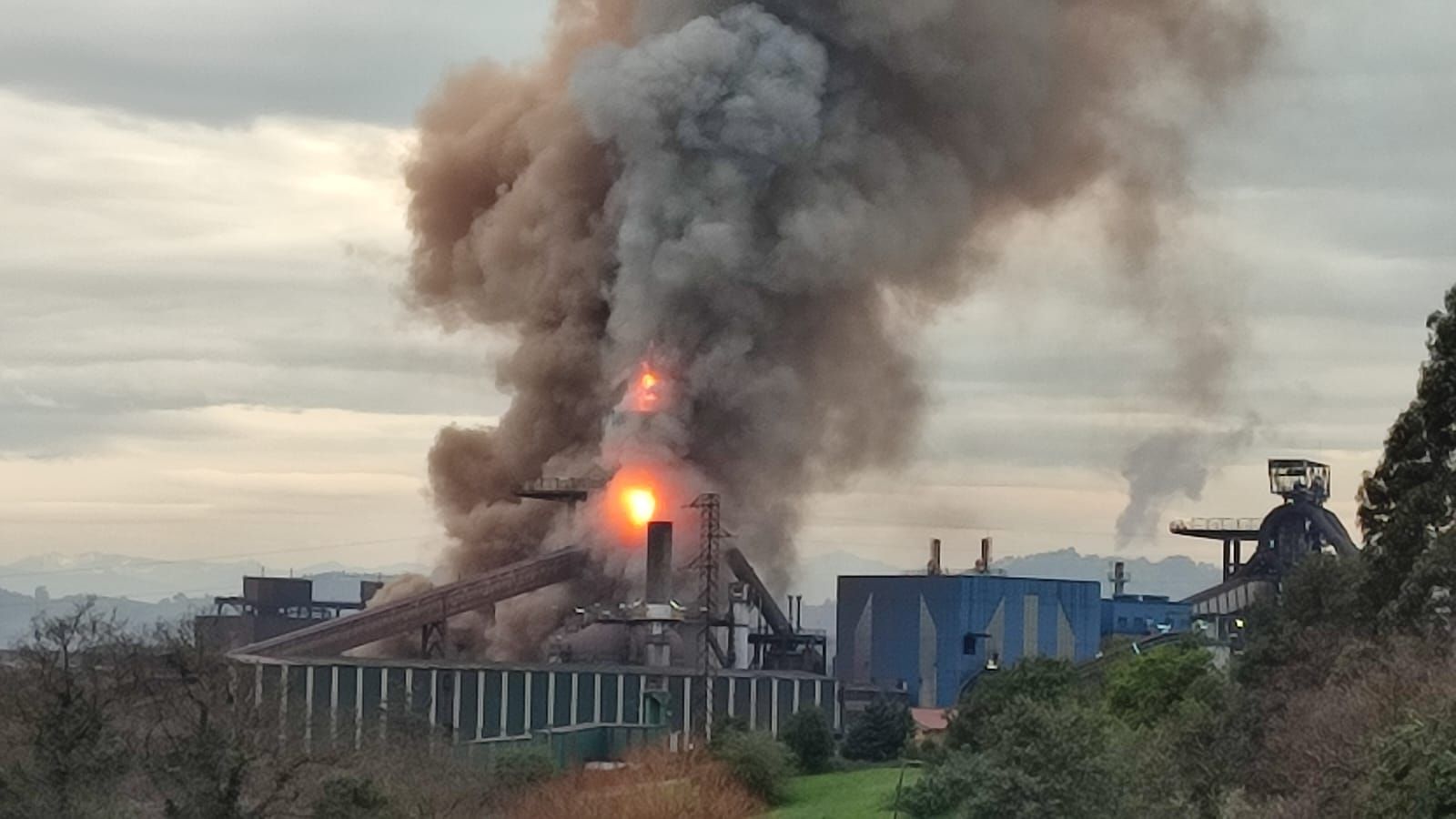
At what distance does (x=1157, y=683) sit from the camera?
82250mm

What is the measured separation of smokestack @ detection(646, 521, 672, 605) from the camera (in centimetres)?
9938

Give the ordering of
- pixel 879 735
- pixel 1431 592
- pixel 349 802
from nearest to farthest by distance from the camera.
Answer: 1. pixel 349 802
2. pixel 1431 592
3. pixel 879 735

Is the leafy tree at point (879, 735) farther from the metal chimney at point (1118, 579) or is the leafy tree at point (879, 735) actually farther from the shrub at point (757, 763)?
the metal chimney at point (1118, 579)

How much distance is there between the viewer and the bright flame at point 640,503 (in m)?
102

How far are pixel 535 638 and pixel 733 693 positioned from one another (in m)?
11.0

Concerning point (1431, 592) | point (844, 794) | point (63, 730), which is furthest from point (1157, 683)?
point (63, 730)

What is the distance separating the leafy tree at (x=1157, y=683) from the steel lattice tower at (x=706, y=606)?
1433 centimetres

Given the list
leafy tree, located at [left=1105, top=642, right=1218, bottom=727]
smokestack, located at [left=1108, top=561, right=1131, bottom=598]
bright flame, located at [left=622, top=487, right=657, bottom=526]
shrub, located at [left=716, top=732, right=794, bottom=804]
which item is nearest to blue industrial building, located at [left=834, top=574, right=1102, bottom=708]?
bright flame, located at [left=622, top=487, right=657, bottom=526]

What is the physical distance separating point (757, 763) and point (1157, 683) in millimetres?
12588

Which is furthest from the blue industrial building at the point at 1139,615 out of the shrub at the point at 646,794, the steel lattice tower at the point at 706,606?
the shrub at the point at 646,794

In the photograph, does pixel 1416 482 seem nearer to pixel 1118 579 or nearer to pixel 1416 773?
pixel 1416 773

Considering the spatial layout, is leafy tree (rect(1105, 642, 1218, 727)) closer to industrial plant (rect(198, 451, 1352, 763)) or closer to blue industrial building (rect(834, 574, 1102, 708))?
industrial plant (rect(198, 451, 1352, 763))

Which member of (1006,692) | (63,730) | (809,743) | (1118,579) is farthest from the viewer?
(1118,579)

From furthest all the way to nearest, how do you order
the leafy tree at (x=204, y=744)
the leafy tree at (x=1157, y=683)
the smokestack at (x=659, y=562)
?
the smokestack at (x=659, y=562), the leafy tree at (x=1157, y=683), the leafy tree at (x=204, y=744)
